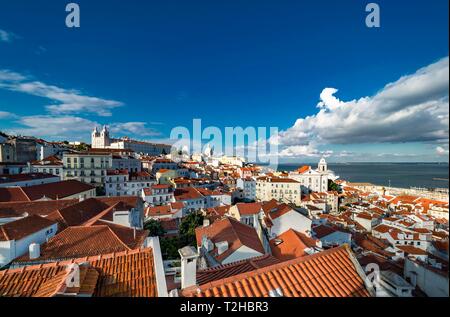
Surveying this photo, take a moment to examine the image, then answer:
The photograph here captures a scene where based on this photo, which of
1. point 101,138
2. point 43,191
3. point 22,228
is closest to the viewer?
point 22,228

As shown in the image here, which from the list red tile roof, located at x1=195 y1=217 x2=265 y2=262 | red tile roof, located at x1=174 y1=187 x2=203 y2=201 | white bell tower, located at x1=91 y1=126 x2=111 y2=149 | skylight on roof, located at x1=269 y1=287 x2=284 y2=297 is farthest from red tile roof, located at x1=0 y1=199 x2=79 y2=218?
white bell tower, located at x1=91 y1=126 x2=111 y2=149

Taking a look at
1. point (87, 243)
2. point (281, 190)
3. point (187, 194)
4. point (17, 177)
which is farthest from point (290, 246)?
point (281, 190)

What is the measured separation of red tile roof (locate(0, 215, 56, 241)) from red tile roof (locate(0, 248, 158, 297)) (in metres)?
3.94

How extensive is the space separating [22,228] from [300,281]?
9169mm

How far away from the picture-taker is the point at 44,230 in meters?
7.85

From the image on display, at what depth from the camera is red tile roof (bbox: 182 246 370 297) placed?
2.42 meters

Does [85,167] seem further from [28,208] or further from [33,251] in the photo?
[33,251]

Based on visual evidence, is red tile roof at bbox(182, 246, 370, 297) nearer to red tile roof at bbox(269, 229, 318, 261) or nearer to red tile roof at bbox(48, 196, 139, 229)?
red tile roof at bbox(269, 229, 318, 261)

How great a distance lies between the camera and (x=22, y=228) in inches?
288

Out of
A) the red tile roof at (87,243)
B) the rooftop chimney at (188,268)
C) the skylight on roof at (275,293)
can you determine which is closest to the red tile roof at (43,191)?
the red tile roof at (87,243)

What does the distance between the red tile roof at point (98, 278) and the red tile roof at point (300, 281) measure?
4.83 ft

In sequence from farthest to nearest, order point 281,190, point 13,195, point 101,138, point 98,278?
point 101,138 < point 281,190 < point 13,195 < point 98,278

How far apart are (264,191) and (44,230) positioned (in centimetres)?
3576
